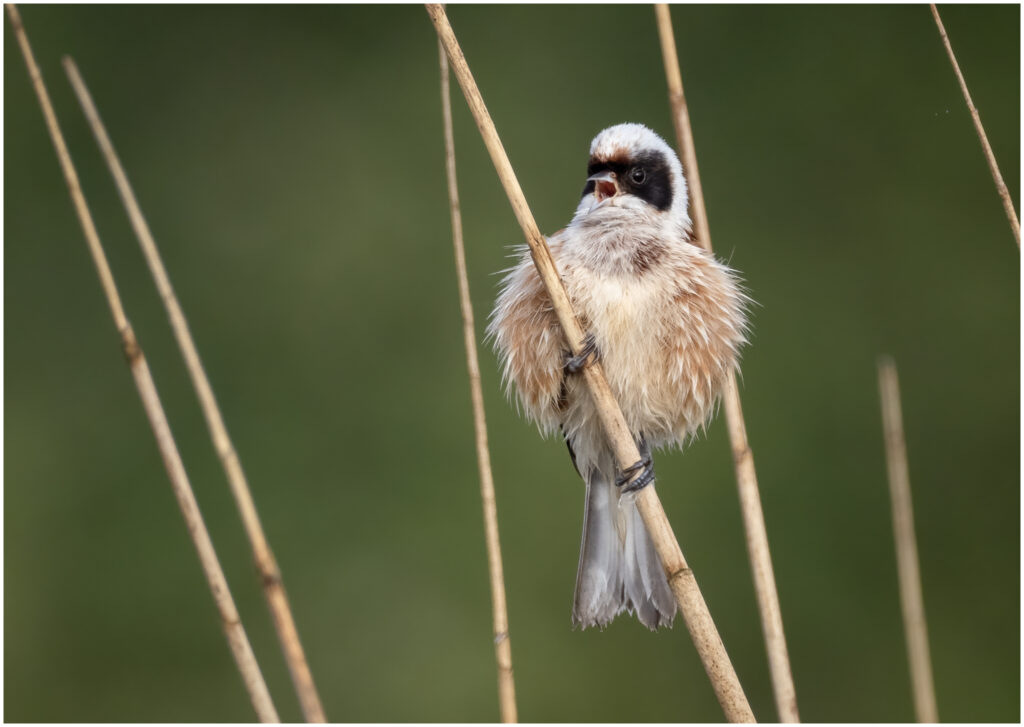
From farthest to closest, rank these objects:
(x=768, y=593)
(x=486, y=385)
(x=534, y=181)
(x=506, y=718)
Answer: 1. (x=534, y=181)
2. (x=486, y=385)
3. (x=768, y=593)
4. (x=506, y=718)

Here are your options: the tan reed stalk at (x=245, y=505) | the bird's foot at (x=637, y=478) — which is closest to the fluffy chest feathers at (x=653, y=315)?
the bird's foot at (x=637, y=478)

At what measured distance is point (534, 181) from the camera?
369cm

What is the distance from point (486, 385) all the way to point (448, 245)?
61cm

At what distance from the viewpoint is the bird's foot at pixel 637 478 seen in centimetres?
131

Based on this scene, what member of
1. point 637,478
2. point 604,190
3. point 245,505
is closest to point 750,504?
point 637,478

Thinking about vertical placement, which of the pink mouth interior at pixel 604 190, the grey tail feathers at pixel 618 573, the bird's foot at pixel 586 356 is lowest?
the grey tail feathers at pixel 618 573

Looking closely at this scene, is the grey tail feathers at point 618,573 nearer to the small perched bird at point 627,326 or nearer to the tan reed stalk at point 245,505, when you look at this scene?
the small perched bird at point 627,326

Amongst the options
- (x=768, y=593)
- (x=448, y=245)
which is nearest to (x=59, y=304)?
(x=448, y=245)

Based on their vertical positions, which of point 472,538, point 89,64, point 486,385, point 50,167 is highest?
point 89,64

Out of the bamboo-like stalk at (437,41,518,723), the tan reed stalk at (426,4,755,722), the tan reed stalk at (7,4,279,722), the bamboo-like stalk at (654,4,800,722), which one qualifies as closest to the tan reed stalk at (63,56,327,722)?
the tan reed stalk at (7,4,279,722)

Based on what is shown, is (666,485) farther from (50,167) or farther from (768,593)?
(50,167)

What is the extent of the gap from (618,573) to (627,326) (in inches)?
14.6

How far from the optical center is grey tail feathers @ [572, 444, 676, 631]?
5.12 feet

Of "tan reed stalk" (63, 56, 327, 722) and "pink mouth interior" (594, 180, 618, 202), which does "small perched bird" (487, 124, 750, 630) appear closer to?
"pink mouth interior" (594, 180, 618, 202)
